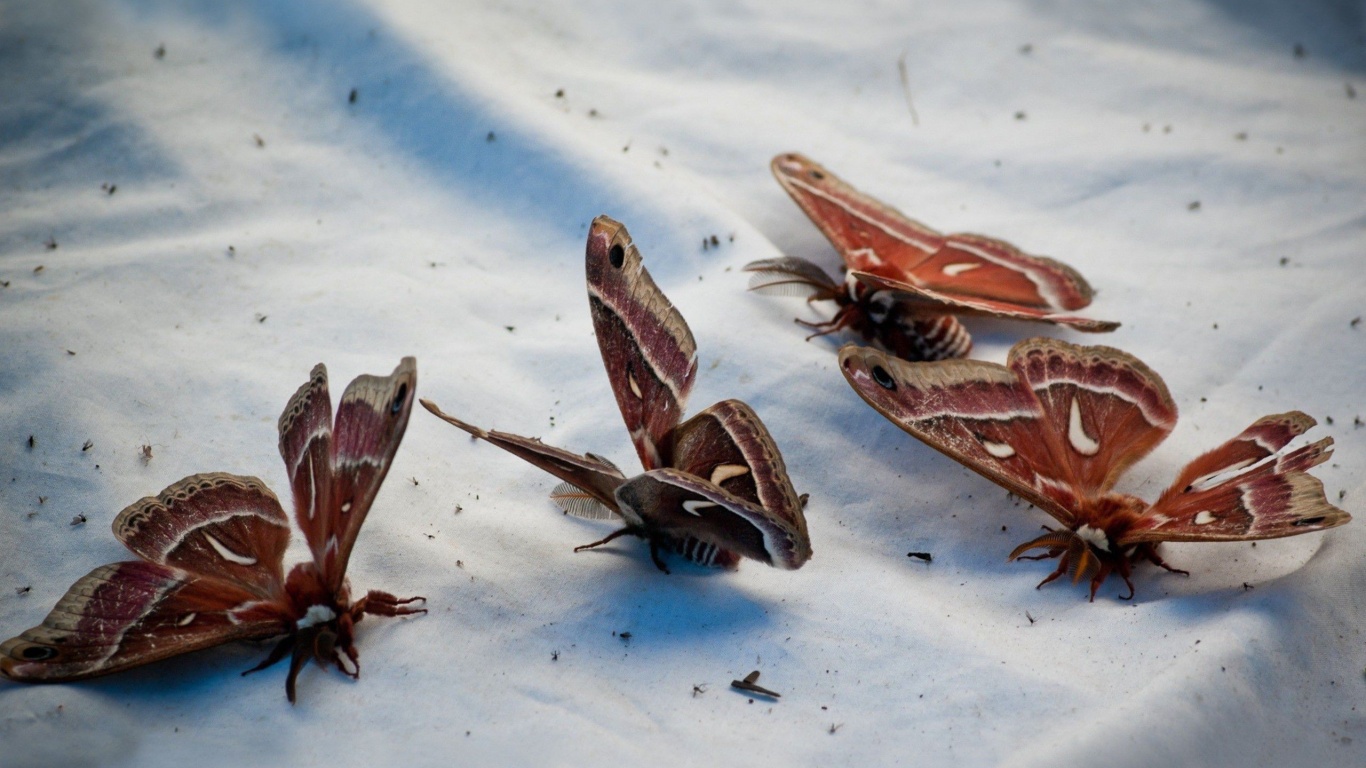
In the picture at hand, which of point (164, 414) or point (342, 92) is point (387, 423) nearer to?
point (164, 414)

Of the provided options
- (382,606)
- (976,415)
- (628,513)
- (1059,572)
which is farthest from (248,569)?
(1059,572)

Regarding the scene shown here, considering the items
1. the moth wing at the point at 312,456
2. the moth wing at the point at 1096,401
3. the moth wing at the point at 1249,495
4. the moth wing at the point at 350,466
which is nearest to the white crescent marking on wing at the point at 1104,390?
the moth wing at the point at 1096,401

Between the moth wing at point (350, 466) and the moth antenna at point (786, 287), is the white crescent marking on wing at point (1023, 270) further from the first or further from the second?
the moth wing at point (350, 466)

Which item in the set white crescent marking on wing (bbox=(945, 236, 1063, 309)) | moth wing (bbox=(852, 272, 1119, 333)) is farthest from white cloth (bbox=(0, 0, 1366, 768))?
moth wing (bbox=(852, 272, 1119, 333))

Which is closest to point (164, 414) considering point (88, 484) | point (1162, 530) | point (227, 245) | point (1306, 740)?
point (88, 484)

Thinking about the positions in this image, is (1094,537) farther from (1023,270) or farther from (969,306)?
(1023,270)

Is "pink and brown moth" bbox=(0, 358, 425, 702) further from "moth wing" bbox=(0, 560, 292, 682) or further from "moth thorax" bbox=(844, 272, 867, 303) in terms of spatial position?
"moth thorax" bbox=(844, 272, 867, 303)
